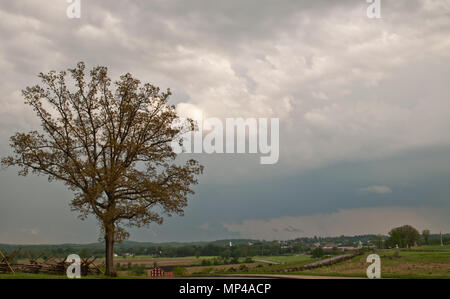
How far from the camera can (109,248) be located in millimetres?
32969

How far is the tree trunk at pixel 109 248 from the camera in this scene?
106 ft

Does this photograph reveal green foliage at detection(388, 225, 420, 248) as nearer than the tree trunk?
No

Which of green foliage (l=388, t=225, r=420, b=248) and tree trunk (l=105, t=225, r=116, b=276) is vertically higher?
tree trunk (l=105, t=225, r=116, b=276)

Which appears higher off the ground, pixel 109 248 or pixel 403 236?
pixel 109 248

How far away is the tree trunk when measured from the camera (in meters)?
32.3

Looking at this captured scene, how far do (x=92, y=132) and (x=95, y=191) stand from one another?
213 inches

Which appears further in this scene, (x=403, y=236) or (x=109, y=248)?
Answer: (x=403, y=236)

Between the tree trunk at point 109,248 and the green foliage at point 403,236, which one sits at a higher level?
the tree trunk at point 109,248

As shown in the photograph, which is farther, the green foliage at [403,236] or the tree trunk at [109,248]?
the green foliage at [403,236]
